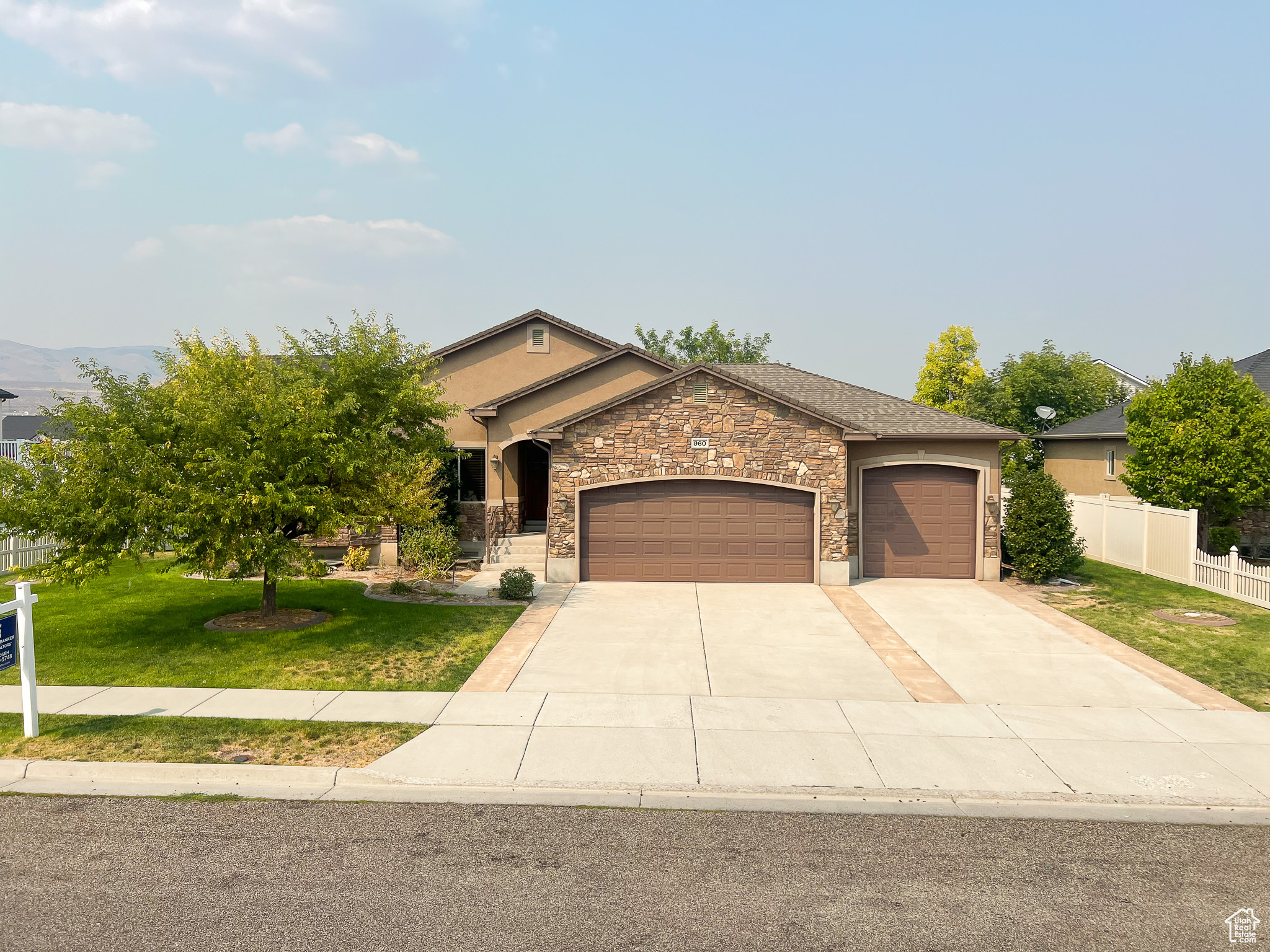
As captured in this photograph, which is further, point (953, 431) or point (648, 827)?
point (953, 431)

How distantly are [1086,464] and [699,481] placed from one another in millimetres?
20391

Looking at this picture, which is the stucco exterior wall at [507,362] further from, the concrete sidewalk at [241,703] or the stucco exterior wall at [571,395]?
the concrete sidewalk at [241,703]

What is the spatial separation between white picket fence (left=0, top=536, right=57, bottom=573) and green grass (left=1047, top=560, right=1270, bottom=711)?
22212 mm

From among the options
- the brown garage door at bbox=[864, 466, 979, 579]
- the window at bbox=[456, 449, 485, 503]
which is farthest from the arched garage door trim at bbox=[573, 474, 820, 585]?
the window at bbox=[456, 449, 485, 503]

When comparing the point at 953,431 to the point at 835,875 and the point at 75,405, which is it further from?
the point at 75,405

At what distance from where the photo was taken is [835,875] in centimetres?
582

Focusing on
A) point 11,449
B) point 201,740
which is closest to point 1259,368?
point 201,740

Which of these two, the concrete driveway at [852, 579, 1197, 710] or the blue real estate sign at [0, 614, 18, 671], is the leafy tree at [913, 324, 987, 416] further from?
the blue real estate sign at [0, 614, 18, 671]

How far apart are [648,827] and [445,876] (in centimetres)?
174

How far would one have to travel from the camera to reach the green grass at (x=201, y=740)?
25.6ft

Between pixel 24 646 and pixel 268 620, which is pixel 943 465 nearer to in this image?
pixel 268 620

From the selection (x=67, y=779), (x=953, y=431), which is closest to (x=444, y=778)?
(x=67, y=779)

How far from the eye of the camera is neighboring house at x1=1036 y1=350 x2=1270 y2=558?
2686cm

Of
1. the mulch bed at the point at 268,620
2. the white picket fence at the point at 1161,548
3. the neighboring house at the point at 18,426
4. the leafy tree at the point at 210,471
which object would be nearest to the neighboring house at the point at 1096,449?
the white picket fence at the point at 1161,548
